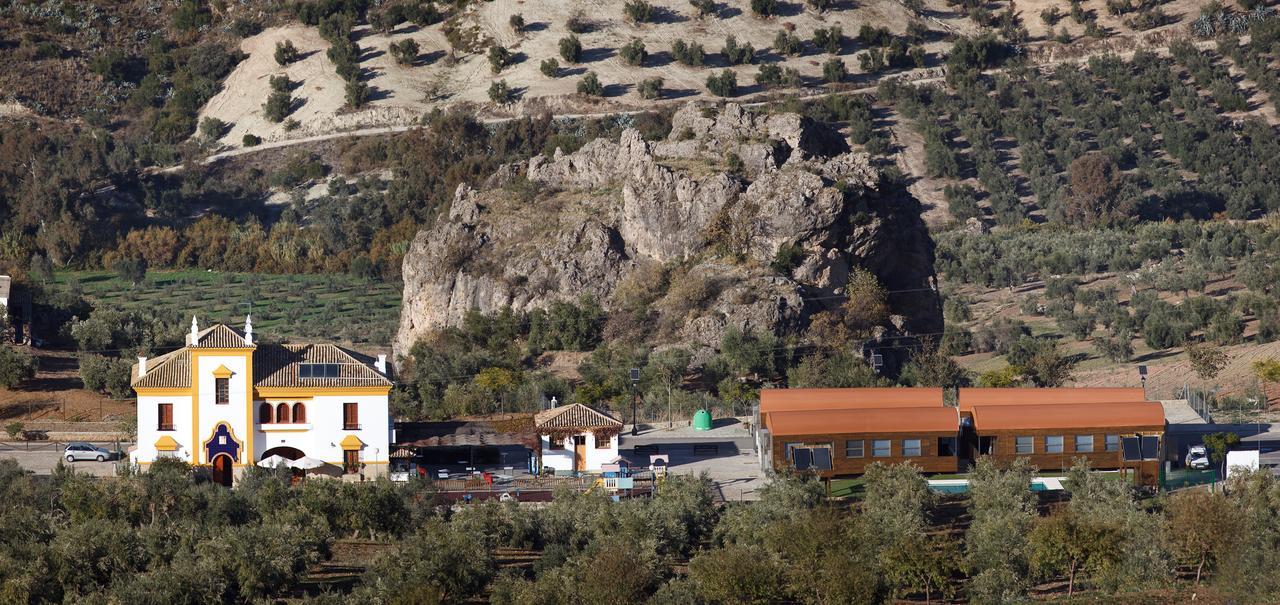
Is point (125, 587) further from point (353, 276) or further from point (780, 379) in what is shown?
point (353, 276)

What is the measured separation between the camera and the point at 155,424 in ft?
204

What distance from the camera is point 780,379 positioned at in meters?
82.7

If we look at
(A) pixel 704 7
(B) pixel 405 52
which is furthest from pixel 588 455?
(A) pixel 704 7

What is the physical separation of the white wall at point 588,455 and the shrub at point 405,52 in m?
87.4

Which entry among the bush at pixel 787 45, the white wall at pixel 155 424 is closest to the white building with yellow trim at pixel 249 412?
the white wall at pixel 155 424

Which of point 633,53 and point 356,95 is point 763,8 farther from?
point 356,95

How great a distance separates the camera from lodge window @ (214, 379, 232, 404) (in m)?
62.4

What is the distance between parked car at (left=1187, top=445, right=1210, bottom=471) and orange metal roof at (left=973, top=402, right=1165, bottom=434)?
7.72 feet

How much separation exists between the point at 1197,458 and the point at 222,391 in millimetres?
28031

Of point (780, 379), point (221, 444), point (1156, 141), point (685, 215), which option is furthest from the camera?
point (1156, 141)

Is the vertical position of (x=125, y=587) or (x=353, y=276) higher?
(x=353, y=276)

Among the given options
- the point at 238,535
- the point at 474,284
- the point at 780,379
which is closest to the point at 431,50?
the point at 474,284

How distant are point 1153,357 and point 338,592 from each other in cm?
5744

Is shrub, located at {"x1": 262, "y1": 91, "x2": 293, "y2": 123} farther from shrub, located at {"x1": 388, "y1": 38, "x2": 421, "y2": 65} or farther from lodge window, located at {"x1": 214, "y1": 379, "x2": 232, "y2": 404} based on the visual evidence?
lodge window, located at {"x1": 214, "y1": 379, "x2": 232, "y2": 404}
